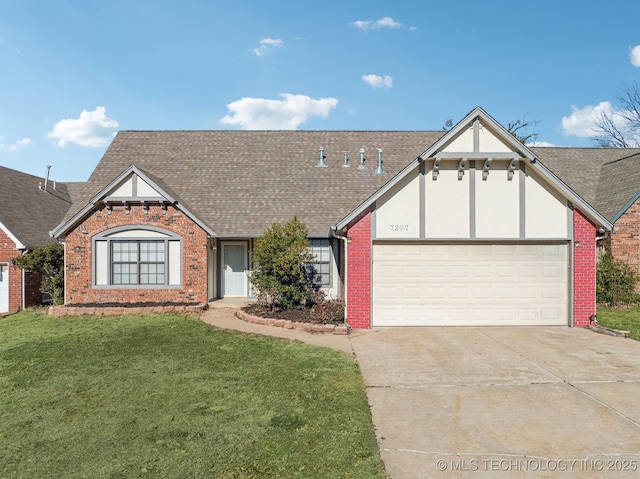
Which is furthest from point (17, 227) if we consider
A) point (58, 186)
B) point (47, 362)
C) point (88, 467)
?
point (88, 467)

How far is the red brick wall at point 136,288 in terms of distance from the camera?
14.1 meters

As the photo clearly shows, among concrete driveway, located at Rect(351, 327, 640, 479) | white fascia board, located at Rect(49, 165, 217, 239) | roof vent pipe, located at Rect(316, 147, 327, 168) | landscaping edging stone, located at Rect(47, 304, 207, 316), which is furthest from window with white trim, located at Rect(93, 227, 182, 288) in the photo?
concrete driveway, located at Rect(351, 327, 640, 479)

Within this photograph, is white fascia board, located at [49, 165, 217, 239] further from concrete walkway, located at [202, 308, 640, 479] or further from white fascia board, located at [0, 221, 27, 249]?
concrete walkway, located at [202, 308, 640, 479]

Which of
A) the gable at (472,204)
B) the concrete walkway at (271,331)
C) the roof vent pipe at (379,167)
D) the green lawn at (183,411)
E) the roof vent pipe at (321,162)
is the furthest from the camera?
the roof vent pipe at (321,162)

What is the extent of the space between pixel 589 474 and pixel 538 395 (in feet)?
7.15

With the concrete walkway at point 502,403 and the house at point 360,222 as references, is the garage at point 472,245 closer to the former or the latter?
the house at point 360,222

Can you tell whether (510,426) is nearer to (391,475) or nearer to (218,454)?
(391,475)

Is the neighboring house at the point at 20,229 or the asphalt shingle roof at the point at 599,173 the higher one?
the asphalt shingle roof at the point at 599,173

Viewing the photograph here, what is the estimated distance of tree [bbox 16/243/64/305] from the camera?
1462cm

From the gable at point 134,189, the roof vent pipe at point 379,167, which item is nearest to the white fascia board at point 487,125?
the roof vent pipe at point 379,167

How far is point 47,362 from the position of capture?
8.08 m

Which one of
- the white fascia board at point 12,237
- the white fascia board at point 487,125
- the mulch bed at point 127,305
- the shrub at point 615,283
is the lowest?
the mulch bed at point 127,305

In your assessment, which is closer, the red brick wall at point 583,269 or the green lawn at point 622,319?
the green lawn at point 622,319

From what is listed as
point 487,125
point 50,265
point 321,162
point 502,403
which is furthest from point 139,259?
point 502,403
